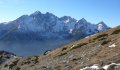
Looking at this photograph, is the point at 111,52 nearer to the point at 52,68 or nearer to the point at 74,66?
the point at 74,66

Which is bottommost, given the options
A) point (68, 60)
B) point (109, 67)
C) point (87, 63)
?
point (109, 67)

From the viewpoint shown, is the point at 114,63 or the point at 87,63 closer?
the point at 114,63

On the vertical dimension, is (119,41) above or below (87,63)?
above

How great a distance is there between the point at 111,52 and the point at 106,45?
21.5 feet

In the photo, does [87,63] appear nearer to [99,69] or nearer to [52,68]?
[99,69]

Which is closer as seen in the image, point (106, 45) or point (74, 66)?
point (74, 66)

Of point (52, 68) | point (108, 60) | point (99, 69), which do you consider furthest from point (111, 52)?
point (52, 68)

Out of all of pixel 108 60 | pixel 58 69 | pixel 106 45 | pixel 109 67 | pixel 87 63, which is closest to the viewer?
pixel 109 67

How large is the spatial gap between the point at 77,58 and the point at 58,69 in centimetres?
458

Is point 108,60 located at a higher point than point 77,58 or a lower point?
lower

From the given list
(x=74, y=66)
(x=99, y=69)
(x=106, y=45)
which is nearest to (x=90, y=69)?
(x=99, y=69)

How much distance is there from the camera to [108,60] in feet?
130

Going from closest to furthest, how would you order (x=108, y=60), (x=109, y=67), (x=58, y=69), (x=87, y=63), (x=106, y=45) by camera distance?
(x=109, y=67)
(x=108, y=60)
(x=87, y=63)
(x=58, y=69)
(x=106, y=45)

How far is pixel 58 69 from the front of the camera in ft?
154
